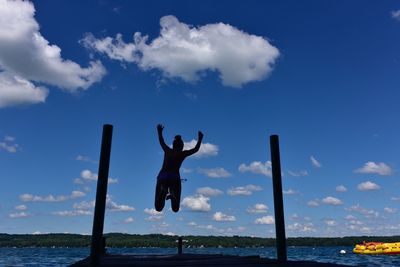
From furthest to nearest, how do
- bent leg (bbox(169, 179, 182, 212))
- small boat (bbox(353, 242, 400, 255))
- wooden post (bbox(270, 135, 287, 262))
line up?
small boat (bbox(353, 242, 400, 255)), bent leg (bbox(169, 179, 182, 212)), wooden post (bbox(270, 135, 287, 262))

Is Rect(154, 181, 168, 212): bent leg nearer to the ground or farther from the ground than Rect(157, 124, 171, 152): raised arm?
nearer to the ground

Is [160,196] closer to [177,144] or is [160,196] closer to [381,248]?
[177,144]

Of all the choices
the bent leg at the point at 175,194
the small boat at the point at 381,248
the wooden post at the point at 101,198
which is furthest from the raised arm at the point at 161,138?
the small boat at the point at 381,248

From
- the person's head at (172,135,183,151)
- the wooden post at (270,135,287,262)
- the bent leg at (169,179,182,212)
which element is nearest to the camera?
the wooden post at (270,135,287,262)

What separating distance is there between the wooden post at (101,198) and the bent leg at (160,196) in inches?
172

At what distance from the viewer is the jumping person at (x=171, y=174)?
13.1 metres

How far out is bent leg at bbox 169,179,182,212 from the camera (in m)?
13.1

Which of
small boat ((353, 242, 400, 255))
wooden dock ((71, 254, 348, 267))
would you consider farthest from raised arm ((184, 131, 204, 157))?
small boat ((353, 242, 400, 255))

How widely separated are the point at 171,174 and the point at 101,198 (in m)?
4.73

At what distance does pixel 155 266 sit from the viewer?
26.2 feet

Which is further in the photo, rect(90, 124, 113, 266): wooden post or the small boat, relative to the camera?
the small boat

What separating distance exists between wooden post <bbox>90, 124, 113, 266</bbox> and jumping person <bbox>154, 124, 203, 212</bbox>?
14.1 feet

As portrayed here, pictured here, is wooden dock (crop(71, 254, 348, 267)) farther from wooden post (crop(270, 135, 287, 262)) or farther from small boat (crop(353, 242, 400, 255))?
small boat (crop(353, 242, 400, 255))

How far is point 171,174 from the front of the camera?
13.1 meters
